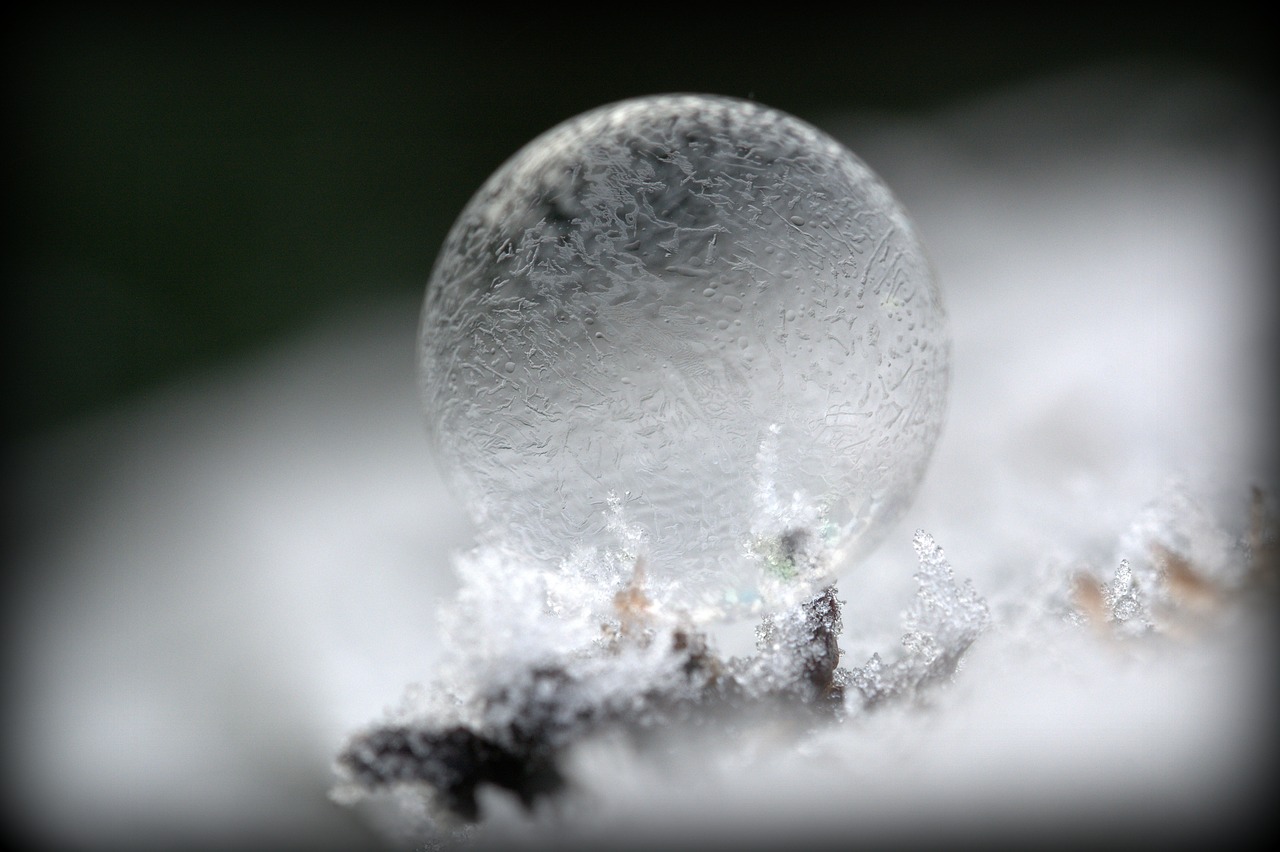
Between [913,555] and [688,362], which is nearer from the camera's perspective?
[688,362]

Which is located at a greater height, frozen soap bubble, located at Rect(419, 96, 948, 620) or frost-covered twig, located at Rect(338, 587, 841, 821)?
frozen soap bubble, located at Rect(419, 96, 948, 620)

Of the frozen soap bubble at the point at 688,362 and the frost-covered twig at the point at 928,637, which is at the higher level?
the frozen soap bubble at the point at 688,362

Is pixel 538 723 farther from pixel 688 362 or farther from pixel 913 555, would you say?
pixel 913 555

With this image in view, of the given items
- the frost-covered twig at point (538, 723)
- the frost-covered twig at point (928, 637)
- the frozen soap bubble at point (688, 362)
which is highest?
the frozen soap bubble at point (688, 362)

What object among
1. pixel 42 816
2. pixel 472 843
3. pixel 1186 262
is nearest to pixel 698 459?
pixel 472 843

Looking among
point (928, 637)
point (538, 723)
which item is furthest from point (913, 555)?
point (538, 723)

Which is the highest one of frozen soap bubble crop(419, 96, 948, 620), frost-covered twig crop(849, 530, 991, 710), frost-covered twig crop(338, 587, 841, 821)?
frozen soap bubble crop(419, 96, 948, 620)
